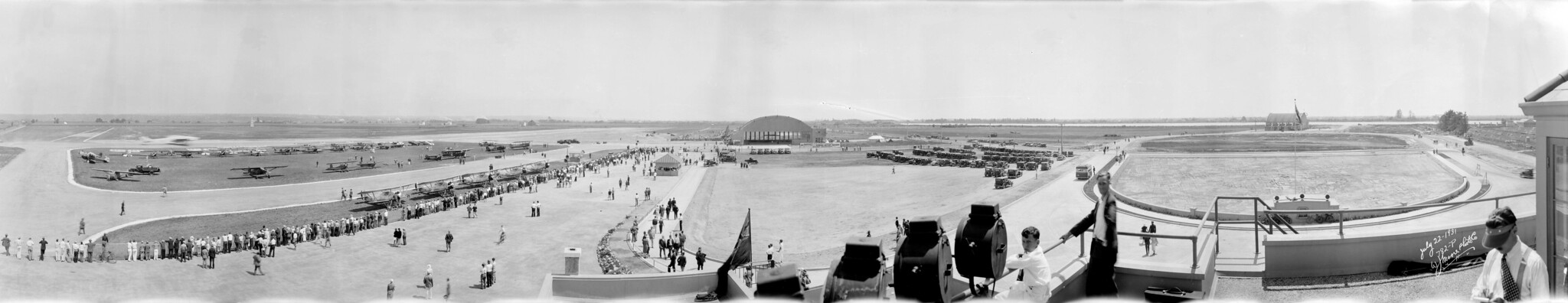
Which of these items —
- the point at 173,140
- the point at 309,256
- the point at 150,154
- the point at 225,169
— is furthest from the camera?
the point at 173,140

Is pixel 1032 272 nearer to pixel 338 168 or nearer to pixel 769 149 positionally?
pixel 338 168

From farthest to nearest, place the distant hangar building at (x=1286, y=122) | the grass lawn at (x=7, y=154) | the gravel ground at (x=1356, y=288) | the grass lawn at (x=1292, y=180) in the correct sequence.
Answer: the distant hangar building at (x=1286, y=122)
the grass lawn at (x=7, y=154)
the grass lawn at (x=1292, y=180)
the gravel ground at (x=1356, y=288)

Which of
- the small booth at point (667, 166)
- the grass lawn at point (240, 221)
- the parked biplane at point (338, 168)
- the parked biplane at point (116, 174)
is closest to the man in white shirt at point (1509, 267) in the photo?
the grass lawn at point (240, 221)

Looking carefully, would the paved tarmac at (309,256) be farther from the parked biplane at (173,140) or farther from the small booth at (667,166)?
the parked biplane at (173,140)

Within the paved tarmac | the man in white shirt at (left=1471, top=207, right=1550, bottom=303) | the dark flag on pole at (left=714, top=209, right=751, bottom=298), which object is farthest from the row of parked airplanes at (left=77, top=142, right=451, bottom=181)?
the man in white shirt at (left=1471, top=207, right=1550, bottom=303)

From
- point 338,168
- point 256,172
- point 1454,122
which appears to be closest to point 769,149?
point 338,168

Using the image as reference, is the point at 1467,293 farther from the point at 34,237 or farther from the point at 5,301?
the point at 34,237

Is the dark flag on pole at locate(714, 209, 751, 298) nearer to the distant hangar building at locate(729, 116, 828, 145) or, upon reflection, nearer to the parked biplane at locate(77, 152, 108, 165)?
the parked biplane at locate(77, 152, 108, 165)
